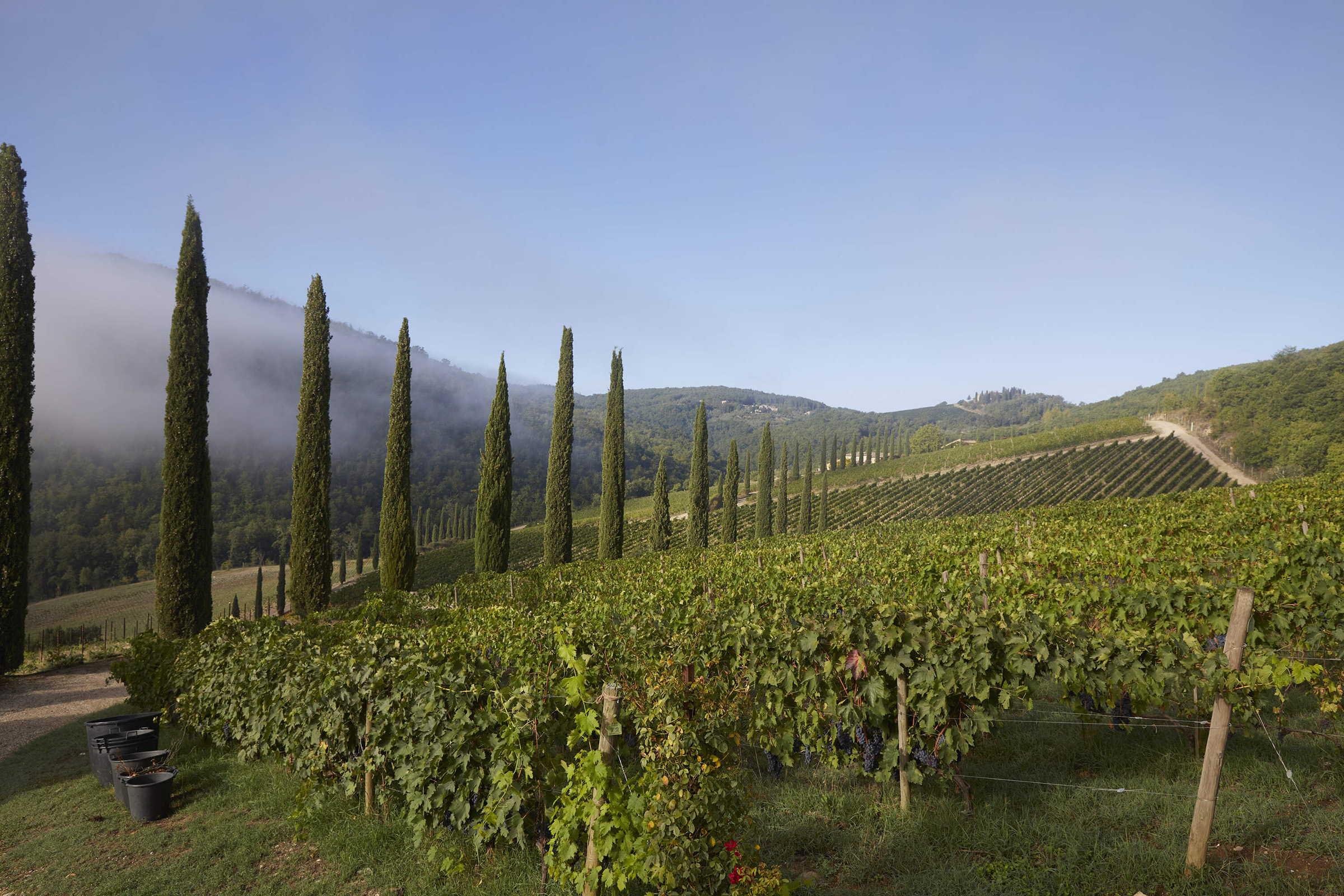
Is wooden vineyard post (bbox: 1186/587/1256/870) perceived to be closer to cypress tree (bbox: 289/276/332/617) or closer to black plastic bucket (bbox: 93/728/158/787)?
black plastic bucket (bbox: 93/728/158/787)

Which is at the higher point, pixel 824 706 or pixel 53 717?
pixel 824 706

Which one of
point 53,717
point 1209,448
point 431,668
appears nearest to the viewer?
point 431,668

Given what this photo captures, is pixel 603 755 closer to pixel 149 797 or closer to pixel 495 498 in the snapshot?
pixel 149 797

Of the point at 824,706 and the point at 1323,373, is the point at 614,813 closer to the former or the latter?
the point at 824,706

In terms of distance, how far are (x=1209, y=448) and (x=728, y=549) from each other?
66.9 metres

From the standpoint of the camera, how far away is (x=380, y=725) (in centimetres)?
472

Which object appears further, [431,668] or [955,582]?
[955,582]

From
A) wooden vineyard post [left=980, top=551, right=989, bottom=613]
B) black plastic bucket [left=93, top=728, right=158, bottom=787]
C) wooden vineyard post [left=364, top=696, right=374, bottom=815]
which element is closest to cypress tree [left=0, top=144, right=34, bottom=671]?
black plastic bucket [left=93, top=728, right=158, bottom=787]

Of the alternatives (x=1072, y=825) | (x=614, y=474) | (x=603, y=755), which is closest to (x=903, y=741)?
(x=1072, y=825)

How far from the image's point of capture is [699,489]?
37.7 m

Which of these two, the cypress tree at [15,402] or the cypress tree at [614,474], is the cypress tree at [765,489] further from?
the cypress tree at [15,402]

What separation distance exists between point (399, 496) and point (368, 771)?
1701cm

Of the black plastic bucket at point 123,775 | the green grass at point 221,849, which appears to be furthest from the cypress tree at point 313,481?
the black plastic bucket at point 123,775

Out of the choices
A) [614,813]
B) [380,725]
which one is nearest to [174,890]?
Result: [380,725]
